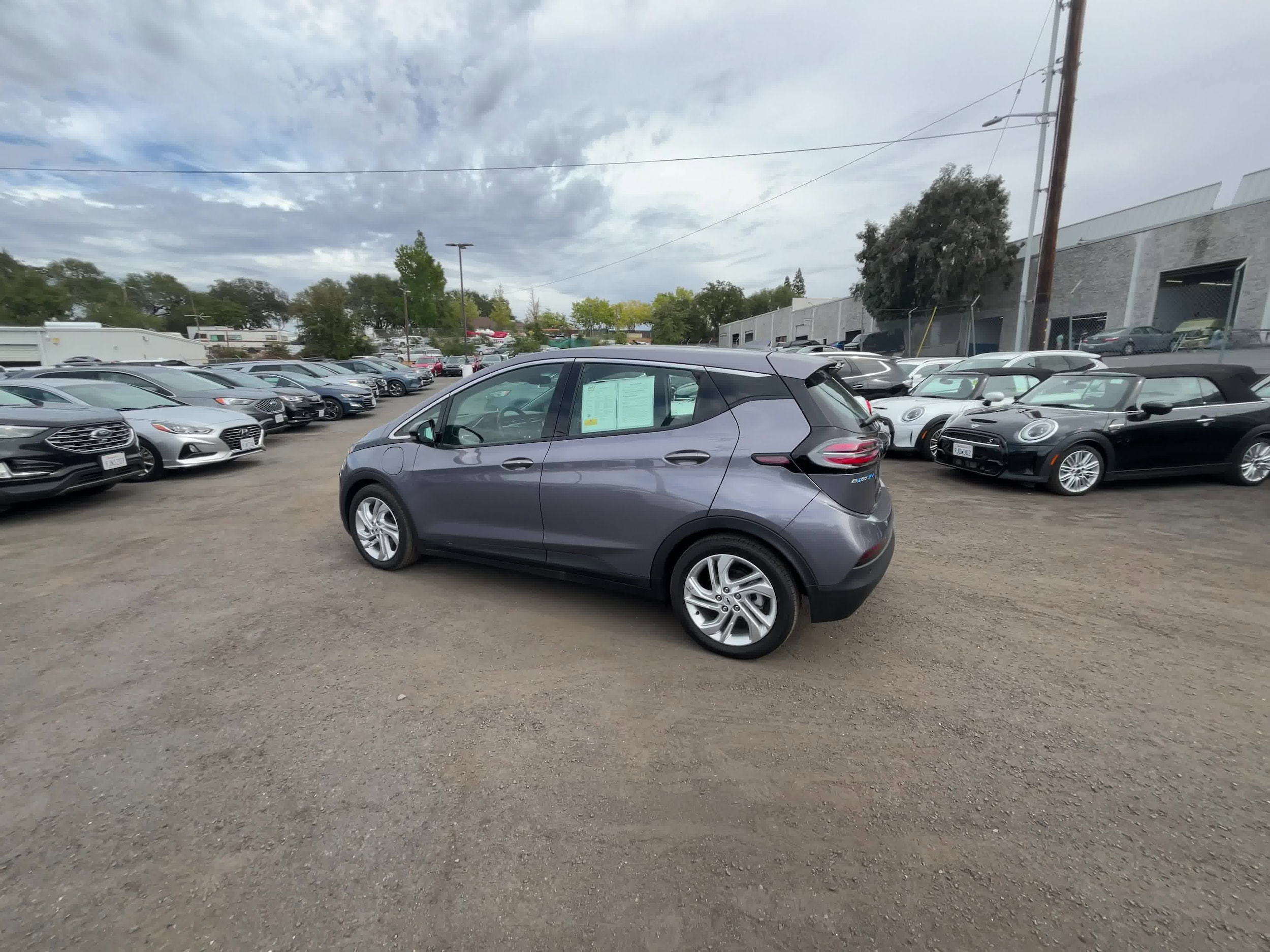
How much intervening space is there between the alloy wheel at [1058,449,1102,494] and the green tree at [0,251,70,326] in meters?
67.7

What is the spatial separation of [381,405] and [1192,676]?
2121 centimetres

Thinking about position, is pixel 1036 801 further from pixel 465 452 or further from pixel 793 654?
pixel 465 452

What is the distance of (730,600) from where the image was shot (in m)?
3.15

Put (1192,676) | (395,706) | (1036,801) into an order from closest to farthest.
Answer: (1036,801) → (395,706) → (1192,676)

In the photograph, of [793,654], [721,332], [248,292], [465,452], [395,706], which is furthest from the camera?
[248,292]

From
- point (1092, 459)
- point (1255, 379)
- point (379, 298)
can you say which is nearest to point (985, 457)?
point (1092, 459)

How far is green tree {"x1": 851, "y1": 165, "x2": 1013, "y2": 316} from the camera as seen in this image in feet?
87.4

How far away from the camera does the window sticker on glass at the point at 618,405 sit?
11.0 feet

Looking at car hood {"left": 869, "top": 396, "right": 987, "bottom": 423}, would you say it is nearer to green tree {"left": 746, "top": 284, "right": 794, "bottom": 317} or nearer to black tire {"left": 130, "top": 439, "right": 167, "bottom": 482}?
black tire {"left": 130, "top": 439, "right": 167, "bottom": 482}

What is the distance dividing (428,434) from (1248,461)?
908 cm

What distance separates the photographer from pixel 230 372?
1401 centimetres

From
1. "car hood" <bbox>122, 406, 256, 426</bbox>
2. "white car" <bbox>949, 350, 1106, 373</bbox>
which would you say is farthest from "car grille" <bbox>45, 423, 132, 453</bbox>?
"white car" <bbox>949, 350, 1106, 373</bbox>

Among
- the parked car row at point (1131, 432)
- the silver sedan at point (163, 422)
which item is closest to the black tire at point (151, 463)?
the silver sedan at point (163, 422)

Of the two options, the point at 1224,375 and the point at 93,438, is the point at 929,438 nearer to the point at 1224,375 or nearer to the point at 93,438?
the point at 1224,375
